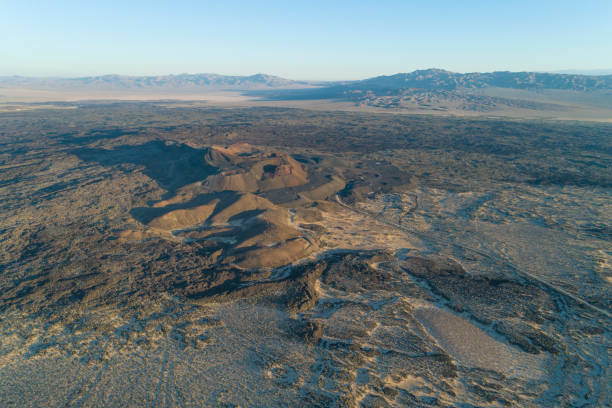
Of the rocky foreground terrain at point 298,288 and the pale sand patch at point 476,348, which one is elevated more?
the rocky foreground terrain at point 298,288

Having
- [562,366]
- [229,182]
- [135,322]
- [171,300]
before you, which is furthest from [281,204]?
[562,366]

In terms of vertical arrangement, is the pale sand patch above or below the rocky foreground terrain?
below

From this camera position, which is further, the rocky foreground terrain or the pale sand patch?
the pale sand patch

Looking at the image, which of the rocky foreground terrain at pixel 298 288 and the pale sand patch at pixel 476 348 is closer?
the rocky foreground terrain at pixel 298 288

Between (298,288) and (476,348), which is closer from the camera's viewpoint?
(476,348)

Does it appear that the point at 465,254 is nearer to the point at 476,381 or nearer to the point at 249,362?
the point at 476,381
